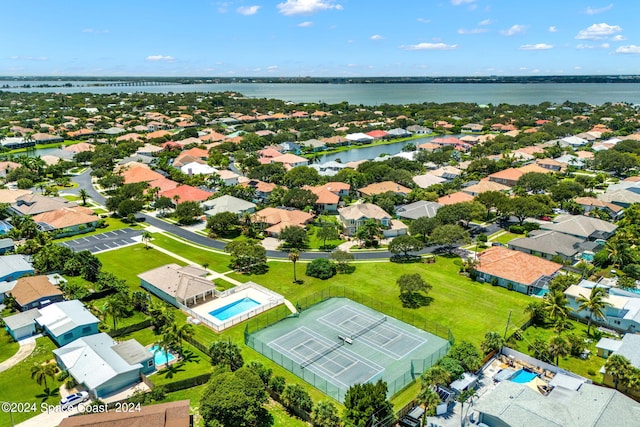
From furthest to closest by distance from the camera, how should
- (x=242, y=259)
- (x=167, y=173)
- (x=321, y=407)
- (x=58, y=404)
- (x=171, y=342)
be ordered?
(x=167, y=173)
(x=242, y=259)
(x=171, y=342)
(x=58, y=404)
(x=321, y=407)

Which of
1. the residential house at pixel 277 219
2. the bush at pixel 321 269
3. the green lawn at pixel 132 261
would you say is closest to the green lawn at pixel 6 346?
the green lawn at pixel 132 261

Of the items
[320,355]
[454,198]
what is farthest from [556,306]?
[454,198]

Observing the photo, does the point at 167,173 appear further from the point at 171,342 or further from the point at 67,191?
the point at 171,342

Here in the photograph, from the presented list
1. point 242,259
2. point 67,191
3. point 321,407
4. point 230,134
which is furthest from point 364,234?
point 230,134

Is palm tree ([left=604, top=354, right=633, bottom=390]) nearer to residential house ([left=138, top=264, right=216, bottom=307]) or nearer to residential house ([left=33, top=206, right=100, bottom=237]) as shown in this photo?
residential house ([left=138, top=264, right=216, bottom=307])

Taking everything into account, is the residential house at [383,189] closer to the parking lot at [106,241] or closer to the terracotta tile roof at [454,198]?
the terracotta tile roof at [454,198]
